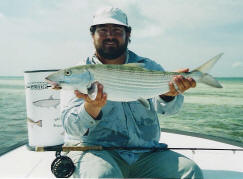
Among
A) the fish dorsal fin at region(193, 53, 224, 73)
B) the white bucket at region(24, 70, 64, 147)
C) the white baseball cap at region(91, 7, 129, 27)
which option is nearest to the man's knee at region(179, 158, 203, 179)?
the fish dorsal fin at region(193, 53, 224, 73)

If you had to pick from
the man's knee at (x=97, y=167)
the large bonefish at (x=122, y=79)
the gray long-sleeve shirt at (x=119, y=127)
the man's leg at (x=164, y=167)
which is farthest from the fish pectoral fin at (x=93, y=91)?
the man's leg at (x=164, y=167)

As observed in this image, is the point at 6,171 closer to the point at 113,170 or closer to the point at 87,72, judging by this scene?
the point at 113,170

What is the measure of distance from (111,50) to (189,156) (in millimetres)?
1892

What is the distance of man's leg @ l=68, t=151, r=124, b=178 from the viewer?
235cm

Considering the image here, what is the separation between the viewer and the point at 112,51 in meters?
3.08

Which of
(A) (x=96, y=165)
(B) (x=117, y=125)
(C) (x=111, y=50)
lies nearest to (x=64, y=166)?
(A) (x=96, y=165)

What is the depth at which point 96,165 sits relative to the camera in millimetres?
2428

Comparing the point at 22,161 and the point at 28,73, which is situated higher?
the point at 28,73

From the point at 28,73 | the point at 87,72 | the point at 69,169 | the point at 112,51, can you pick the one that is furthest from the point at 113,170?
the point at 28,73

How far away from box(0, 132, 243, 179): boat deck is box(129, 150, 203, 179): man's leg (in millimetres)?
594

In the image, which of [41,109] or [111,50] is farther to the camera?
[41,109]

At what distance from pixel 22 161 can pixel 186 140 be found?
262cm

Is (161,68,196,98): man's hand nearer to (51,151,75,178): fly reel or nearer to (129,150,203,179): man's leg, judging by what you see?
(129,150,203,179): man's leg

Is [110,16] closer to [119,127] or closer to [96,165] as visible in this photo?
[119,127]
